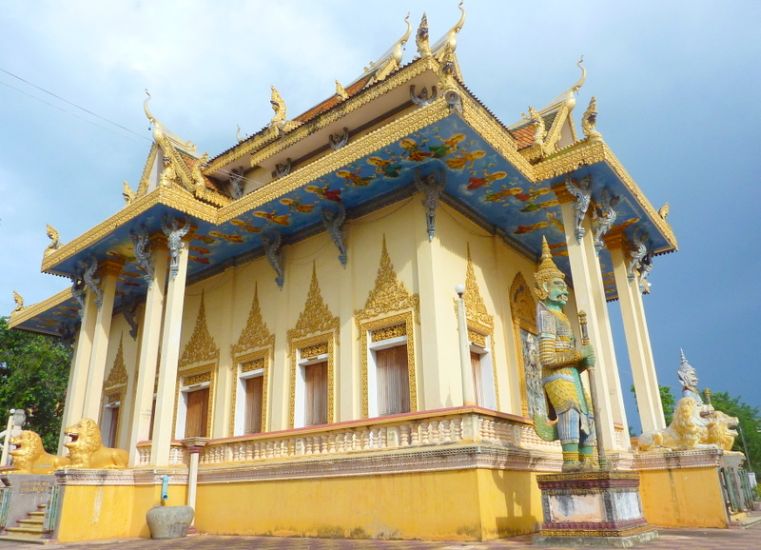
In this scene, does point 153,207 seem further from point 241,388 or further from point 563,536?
point 563,536

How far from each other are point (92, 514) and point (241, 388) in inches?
130

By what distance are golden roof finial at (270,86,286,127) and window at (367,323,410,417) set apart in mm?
5152

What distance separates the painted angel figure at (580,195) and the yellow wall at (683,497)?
136 inches

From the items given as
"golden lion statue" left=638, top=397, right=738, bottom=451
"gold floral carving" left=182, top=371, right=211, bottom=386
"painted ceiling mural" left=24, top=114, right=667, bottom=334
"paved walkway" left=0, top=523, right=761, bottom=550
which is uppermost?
"painted ceiling mural" left=24, top=114, right=667, bottom=334

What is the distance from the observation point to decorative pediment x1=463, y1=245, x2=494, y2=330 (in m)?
9.12

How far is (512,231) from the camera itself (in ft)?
35.3

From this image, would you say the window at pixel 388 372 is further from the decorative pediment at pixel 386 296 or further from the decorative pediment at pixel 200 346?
the decorative pediment at pixel 200 346

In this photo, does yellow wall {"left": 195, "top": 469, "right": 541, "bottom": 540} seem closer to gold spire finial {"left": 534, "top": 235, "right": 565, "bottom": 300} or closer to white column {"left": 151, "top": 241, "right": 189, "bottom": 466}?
white column {"left": 151, "top": 241, "right": 189, "bottom": 466}

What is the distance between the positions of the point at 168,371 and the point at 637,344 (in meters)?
7.81

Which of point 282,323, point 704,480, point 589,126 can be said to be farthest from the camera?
point 282,323

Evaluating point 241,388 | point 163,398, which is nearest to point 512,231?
point 241,388

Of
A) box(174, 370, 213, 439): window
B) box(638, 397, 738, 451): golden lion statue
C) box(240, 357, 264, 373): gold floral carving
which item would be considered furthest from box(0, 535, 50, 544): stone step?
box(638, 397, 738, 451): golden lion statue

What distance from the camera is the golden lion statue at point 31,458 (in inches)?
375

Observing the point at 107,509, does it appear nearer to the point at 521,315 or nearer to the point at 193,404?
the point at 193,404
